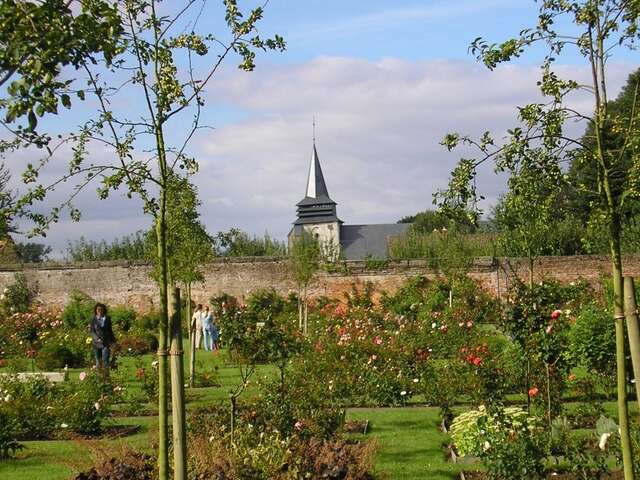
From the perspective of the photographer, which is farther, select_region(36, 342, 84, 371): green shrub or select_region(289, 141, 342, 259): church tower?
select_region(289, 141, 342, 259): church tower

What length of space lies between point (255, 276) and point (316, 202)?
31.0 metres

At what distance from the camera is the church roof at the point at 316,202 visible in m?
57.8

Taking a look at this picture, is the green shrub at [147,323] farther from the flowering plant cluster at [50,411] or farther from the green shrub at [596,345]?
the green shrub at [596,345]

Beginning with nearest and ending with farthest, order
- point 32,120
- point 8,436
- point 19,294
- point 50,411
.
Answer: point 32,120 < point 8,436 < point 50,411 < point 19,294

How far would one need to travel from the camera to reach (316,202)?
57.9 m

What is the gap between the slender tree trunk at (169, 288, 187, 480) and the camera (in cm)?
518

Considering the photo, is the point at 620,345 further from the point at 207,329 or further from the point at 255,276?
the point at 255,276

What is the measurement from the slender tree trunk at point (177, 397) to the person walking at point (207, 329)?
52.1ft

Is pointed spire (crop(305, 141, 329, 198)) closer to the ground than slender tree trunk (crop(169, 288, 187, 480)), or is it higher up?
higher up

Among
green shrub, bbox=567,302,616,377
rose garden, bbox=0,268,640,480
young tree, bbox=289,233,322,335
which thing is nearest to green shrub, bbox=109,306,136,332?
young tree, bbox=289,233,322,335

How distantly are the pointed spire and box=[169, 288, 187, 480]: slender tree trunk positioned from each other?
53072 millimetres

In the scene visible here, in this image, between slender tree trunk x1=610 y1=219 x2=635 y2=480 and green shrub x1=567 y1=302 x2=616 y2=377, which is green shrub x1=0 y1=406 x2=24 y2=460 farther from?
green shrub x1=567 y1=302 x2=616 y2=377

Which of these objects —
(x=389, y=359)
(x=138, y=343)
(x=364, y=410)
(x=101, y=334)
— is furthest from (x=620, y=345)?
(x=138, y=343)

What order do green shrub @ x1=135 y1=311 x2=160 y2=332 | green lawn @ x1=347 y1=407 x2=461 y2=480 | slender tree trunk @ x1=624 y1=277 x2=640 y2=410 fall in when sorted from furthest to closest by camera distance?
1. green shrub @ x1=135 y1=311 x2=160 y2=332
2. green lawn @ x1=347 y1=407 x2=461 y2=480
3. slender tree trunk @ x1=624 y1=277 x2=640 y2=410
